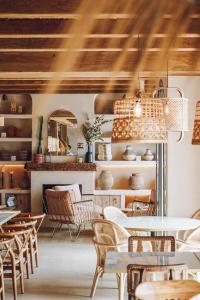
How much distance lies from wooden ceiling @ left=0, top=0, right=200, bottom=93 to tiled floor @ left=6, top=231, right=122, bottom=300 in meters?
2.53

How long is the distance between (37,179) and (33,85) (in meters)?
2.32

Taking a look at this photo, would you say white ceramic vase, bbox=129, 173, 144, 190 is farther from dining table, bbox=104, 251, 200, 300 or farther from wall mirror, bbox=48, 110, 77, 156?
dining table, bbox=104, 251, 200, 300

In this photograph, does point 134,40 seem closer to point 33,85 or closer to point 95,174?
point 33,85

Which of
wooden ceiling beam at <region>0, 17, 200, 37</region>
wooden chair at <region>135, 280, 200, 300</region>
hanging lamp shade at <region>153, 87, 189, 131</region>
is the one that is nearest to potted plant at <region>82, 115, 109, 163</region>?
hanging lamp shade at <region>153, 87, 189, 131</region>

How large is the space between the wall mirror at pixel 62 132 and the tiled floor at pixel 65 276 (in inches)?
103

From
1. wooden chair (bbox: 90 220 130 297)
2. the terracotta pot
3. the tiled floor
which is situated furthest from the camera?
the terracotta pot

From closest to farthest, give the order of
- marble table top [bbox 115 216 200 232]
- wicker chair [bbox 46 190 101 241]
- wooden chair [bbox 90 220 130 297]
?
wooden chair [bbox 90 220 130 297] < marble table top [bbox 115 216 200 232] < wicker chair [bbox 46 190 101 241]

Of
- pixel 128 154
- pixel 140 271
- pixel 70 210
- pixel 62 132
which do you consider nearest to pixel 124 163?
pixel 128 154

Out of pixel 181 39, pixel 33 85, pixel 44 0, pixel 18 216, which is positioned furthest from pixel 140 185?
pixel 44 0

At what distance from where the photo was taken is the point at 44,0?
4277 millimetres

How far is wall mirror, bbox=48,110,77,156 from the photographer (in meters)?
11.4

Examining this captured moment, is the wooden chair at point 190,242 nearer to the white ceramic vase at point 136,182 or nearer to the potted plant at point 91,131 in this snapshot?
the white ceramic vase at point 136,182

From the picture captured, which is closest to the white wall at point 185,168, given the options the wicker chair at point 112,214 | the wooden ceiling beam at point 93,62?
the wooden ceiling beam at point 93,62

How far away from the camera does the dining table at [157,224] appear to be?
19.0ft
